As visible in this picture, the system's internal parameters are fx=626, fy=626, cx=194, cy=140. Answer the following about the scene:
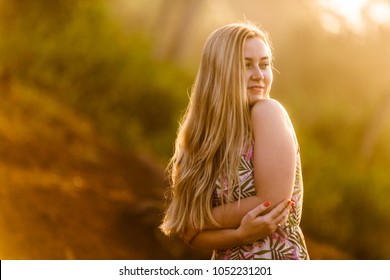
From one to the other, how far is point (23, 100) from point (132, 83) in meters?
1.93

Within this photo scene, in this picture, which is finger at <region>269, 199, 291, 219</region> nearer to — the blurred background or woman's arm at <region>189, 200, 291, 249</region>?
woman's arm at <region>189, 200, 291, 249</region>

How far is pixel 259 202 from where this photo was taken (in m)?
2.02

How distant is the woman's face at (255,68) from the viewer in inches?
83.7

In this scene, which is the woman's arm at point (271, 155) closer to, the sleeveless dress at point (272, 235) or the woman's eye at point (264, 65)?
the sleeveless dress at point (272, 235)

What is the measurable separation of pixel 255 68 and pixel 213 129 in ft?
0.83

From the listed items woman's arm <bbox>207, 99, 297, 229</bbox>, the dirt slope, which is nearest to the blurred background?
the dirt slope

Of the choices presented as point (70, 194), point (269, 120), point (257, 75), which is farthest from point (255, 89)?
point (70, 194)

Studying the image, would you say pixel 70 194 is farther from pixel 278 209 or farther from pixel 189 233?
pixel 278 209

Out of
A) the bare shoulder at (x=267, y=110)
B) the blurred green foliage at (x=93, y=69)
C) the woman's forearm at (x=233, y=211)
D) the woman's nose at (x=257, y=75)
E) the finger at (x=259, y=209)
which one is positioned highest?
the blurred green foliage at (x=93, y=69)

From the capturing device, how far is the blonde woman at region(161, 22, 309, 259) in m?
1.99

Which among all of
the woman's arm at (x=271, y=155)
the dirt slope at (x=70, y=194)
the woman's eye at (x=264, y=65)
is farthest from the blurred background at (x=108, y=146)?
the woman's arm at (x=271, y=155)

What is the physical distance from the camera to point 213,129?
83.5 inches

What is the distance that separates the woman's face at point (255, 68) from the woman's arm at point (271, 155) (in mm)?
90
